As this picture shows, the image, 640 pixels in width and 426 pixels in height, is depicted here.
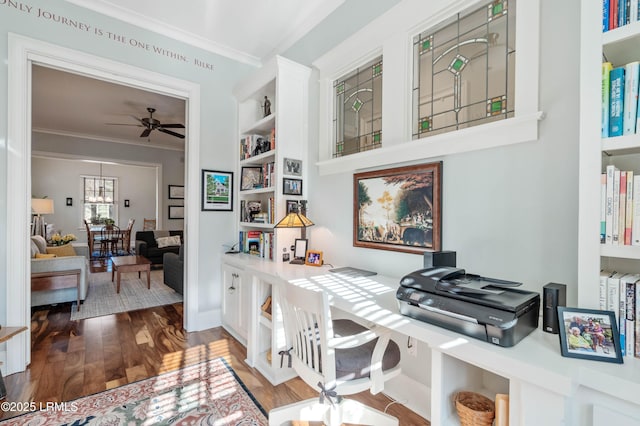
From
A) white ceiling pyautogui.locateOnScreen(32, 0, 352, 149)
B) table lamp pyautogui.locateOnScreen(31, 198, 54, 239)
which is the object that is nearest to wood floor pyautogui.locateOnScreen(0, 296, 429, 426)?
white ceiling pyautogui.locateOnScreen(32, 0, 352, 149)

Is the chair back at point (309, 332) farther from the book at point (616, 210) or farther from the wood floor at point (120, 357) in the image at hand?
the book at point (616, 210)

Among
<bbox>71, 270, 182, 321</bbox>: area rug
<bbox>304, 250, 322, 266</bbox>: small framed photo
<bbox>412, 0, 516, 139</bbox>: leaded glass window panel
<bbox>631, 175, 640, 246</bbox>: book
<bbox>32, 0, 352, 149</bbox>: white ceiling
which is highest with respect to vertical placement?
<bbox>32, 0, 352, 149</bbox>: white ceiling

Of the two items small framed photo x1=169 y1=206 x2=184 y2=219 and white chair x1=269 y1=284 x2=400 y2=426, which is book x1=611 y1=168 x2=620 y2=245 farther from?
small framed photo x1=169 y1=206 x2=184 y2=219

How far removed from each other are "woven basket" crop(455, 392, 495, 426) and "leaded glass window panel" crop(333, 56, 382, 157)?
1.59m

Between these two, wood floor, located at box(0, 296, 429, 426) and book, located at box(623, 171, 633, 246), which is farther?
wood floor, located at box(0, 296, 429, 426)

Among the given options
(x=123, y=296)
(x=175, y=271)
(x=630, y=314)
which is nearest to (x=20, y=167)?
(x=175, y=271)

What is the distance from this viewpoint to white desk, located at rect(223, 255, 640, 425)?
2.77ft

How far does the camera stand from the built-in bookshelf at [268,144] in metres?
2.66

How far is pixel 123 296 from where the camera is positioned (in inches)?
165

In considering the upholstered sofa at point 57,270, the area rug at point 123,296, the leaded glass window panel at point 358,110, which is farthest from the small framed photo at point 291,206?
the upholstered sofa at point 57,270

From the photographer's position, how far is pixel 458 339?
1.08 metres

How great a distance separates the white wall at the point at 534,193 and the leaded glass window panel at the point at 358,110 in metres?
0.74

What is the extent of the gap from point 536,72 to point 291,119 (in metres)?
1.84

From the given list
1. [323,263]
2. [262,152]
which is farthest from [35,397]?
[262,152]
